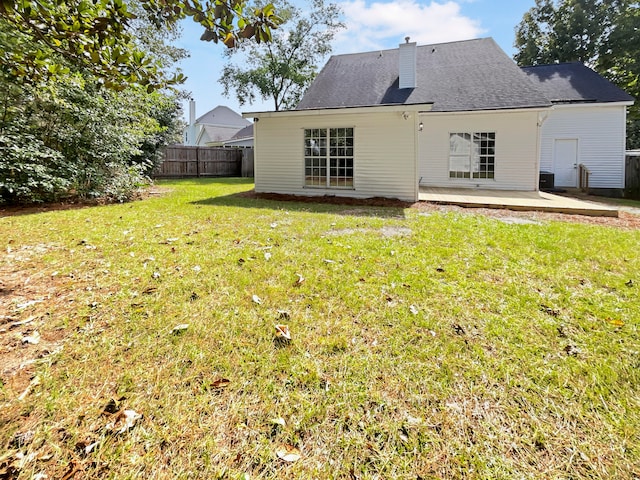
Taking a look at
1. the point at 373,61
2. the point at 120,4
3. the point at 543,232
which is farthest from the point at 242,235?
the point at 373,61

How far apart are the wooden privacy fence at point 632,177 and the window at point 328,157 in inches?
441

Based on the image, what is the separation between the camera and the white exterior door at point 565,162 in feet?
48.4

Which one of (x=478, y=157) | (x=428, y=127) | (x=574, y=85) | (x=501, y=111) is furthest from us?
(x=574, y=85)

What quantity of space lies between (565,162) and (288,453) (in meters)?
17.8

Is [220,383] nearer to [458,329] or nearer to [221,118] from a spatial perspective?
[458,329]

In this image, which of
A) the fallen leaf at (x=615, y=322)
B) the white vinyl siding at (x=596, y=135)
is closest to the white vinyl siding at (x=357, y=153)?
the fallen leaf at (x=615, y=322)

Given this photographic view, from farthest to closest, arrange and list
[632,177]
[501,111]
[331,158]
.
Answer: [632,177] < [501,111] < [331,158]

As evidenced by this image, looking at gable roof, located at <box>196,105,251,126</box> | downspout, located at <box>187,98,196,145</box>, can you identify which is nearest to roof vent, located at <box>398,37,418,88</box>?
gable roof, located at <box>196,105,251,126</box>

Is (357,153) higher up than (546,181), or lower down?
higher up

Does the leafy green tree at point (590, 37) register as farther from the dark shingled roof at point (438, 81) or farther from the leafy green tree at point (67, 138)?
the leafy green tree at point (67, 138)

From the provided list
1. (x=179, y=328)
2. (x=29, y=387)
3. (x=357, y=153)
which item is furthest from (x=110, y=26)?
(x=357, y=153)

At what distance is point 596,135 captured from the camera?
566 inches

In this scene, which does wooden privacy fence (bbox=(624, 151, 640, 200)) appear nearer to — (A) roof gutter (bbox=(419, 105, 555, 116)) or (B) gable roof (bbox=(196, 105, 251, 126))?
(A) roof gutter (bbox=(419, 105, 555, 116))

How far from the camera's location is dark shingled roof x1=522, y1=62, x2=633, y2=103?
14.3m
